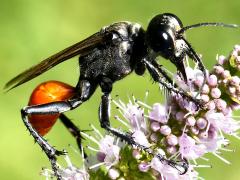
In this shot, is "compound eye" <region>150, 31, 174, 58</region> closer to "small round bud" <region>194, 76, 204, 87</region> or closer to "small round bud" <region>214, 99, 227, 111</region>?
"small round bud" <region>194, 76, 204, 87</region>

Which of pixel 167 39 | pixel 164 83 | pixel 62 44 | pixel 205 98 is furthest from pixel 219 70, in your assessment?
pixel 62 44

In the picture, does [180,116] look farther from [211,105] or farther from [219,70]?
[219,70]

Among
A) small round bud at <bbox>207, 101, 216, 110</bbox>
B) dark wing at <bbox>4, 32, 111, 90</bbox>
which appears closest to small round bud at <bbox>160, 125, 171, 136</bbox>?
small round bud at <bbox>207, 101, 216, 110</bbox>

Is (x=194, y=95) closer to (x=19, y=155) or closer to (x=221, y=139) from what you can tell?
(x=221, y=139)

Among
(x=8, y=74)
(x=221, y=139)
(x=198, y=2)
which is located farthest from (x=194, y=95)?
(x=198, y=2)

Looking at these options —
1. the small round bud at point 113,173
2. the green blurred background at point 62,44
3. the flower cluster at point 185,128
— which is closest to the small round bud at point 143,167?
the flower cluster at point 185,128

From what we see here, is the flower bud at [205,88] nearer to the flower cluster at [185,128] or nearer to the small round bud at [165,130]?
the flower cluster at [185,128]

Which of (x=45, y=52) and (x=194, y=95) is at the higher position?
(x=45, y=52)
